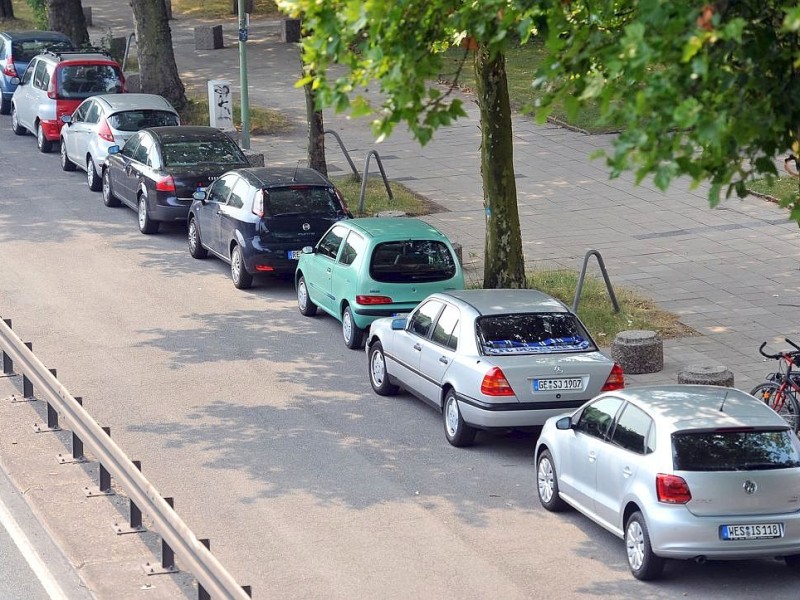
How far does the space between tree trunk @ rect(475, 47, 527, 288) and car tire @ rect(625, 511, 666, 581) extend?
7923 mm

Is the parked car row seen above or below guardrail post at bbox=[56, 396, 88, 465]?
above

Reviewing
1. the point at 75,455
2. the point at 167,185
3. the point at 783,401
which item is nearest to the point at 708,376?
the point at 783,401

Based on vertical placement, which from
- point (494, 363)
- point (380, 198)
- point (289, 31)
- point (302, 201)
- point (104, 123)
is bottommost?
point (380, 198)

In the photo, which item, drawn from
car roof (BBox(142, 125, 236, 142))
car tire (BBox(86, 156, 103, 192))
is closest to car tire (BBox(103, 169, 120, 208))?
car tire (BBox(86, 156, 103, 192))

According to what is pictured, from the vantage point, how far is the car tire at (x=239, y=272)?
20188 millimetres

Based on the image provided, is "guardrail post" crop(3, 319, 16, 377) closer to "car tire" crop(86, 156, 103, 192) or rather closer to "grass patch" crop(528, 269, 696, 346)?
"grass patch" crop(528, 269, 696, 346)

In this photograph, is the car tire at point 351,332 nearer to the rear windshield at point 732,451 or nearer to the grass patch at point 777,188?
the rear windshield at point 732,451

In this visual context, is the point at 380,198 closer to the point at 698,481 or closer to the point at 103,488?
the point at 103,488

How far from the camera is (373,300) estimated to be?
1733 centimetres

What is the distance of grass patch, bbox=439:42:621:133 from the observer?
31578 mm

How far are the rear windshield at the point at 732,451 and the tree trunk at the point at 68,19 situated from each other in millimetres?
30252

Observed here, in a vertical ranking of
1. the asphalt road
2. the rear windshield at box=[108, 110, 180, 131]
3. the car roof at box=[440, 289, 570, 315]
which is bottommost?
the asphalt road

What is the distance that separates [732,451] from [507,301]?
13.5 feet

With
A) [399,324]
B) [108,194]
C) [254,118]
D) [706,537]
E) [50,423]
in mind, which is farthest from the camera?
[254,118]
